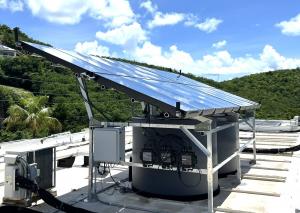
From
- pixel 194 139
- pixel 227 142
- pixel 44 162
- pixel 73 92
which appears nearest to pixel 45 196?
pixel 44 162

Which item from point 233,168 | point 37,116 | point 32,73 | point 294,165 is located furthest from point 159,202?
point 32,73

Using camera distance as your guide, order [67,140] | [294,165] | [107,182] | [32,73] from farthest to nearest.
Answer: [32,73] < [67,140] < [294,165] < [107,182]

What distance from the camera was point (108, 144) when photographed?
911 cm

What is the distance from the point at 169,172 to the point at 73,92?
35956 millimetres

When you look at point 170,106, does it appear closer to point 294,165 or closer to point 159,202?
point 159,202

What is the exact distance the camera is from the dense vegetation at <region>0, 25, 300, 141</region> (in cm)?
3547

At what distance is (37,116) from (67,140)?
3478mm

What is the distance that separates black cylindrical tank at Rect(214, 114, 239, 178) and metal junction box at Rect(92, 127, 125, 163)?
3335 millimetres

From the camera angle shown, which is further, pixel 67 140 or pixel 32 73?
pixel 32 73

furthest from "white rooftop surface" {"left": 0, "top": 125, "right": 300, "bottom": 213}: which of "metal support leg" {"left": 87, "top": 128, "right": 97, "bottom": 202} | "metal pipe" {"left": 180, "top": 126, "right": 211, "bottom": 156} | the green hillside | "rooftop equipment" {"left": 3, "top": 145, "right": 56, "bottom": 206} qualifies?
the green hillside

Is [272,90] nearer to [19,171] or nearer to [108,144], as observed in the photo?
[108,144]

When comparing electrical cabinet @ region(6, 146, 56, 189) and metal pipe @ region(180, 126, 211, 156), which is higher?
metal pipe @ region(180, 126, 211, 156)

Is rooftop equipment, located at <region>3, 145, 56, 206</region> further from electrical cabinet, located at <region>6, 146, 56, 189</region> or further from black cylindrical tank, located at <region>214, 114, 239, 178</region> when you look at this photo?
black cylindrical tank, located at <region>214, 114, 239, 178</region>

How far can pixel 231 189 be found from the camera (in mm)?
10711
